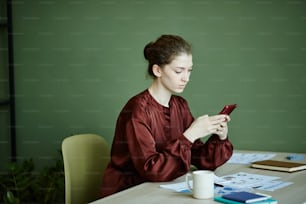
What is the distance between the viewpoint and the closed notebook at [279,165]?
168 cm

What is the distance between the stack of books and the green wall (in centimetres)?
120

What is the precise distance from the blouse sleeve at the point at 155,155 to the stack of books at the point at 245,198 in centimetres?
26

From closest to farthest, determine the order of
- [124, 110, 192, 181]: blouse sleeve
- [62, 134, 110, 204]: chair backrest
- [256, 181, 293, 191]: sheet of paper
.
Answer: [256, 181, 293, 191]: sheet of paper < [124, 110, 192, 181]: blouse sleeve < [62, 134, 110, 204]: chair backrest

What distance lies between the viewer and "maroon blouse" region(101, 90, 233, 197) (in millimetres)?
1542

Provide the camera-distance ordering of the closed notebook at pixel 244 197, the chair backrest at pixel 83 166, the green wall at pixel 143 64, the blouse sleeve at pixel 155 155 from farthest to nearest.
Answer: the green wall at pixel 143 64, the chair backrest at pixel 83 166, the blouse sleeve at pixel 155 155, the closed notebook at pixel 244 197

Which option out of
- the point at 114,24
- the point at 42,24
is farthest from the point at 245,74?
the point at 42,24

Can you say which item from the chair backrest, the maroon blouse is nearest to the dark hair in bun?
the maroon blouse

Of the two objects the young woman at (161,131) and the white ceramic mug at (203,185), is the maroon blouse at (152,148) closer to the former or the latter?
the young woman at (161,131)

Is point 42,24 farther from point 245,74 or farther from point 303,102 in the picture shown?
point 303,102

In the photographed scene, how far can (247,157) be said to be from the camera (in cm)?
196

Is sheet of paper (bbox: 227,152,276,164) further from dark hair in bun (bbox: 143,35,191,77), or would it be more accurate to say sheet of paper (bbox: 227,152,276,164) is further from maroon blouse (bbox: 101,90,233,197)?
dark hair in bun (bbox: 143,35,191,77)

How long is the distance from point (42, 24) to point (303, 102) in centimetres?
156

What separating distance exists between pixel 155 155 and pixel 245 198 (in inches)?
16.1

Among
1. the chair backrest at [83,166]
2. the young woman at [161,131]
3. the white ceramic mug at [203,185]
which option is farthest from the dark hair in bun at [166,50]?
the white ceramic mug at [203,185]
